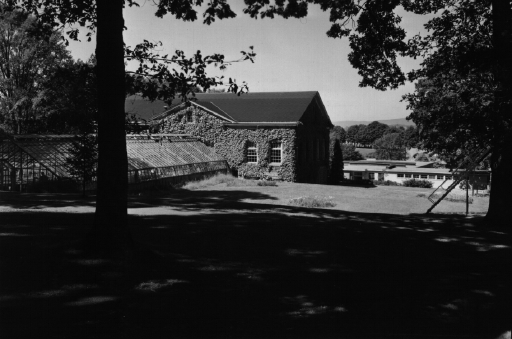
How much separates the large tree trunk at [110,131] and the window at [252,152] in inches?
1237

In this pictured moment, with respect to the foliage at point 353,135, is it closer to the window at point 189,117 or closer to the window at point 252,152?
the window at point 189,117

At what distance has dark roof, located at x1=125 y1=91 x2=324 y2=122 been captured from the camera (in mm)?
39500

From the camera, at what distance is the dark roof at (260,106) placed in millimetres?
39500

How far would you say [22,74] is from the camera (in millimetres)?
36500

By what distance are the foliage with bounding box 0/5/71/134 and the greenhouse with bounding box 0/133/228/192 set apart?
10049mm

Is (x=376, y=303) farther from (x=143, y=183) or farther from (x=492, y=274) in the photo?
(x=143, y=183)

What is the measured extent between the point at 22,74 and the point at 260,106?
19359 millimetres

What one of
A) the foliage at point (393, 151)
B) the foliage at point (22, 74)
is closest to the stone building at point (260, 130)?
the foliage at point (22, 74)

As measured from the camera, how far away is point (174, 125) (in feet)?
137

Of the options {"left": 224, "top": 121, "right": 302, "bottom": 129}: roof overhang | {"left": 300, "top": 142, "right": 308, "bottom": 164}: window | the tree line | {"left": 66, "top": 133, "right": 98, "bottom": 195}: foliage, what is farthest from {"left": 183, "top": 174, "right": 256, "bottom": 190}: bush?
the tree line

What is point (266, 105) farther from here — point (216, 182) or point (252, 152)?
point (216, 182)

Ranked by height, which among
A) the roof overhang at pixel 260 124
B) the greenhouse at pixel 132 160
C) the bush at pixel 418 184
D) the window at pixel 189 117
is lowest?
the bush at pixel 418 184

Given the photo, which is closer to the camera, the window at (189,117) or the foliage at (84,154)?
the foliage at (84,154)

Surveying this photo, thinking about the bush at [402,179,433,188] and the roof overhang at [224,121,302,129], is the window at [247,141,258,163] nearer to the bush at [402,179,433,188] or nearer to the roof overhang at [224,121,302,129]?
the roof overhang at [224,121,302,129]
